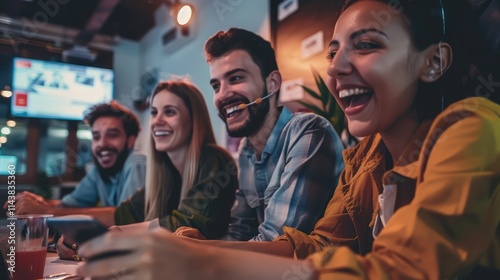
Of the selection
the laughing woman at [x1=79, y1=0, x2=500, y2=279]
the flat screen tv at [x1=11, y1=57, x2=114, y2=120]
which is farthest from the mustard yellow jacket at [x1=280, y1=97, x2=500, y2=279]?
the flat screen tv at [x1=11, y1=57, x2=114, y2=120]

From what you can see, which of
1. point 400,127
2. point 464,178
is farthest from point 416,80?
point 464,178

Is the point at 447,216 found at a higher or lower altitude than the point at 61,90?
lower

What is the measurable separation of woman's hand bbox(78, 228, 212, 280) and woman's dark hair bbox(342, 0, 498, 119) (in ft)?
1.65

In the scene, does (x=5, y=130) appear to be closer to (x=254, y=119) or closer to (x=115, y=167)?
(x=115, y=167)

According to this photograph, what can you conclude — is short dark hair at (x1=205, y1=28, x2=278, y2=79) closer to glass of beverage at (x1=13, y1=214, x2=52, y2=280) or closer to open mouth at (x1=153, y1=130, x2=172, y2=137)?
open mouth at (x1=153, y1=130, x2=172, y2=137)

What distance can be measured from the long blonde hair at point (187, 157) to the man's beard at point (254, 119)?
0.25 m

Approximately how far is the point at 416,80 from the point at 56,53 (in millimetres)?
4152

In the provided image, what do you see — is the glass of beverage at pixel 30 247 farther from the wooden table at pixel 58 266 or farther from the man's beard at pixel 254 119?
the man's beard at pixel 254 119

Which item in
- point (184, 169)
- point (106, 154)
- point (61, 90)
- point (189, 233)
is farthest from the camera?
point (61, 90)

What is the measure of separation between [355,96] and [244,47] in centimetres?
56

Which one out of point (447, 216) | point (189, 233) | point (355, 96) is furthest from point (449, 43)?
point (189, 233)

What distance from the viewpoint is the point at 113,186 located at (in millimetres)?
2154

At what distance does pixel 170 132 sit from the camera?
1377 millimetres

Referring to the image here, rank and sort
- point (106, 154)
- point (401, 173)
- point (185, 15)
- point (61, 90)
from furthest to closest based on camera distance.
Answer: point (61, 90) < point (106, 154) < point (185, 15) < point (401, 173)
